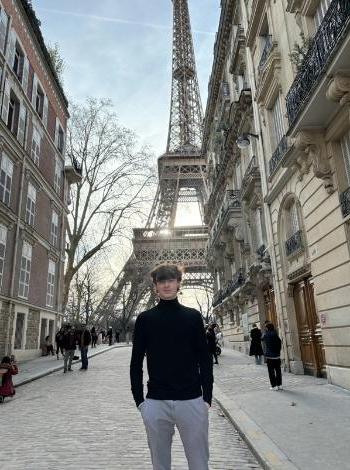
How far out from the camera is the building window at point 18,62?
21969mm

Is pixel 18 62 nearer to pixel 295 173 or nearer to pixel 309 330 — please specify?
pixel 295 173

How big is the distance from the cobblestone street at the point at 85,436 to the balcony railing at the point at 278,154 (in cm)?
839

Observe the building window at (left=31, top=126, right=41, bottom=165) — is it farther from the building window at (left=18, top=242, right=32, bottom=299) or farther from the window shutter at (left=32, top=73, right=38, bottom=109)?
the building window at (left=18, top=242, right=32, bottom=299)

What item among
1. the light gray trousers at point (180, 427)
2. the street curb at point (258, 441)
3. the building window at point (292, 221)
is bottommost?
the street curb at point (258, 441)

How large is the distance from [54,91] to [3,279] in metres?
15.4

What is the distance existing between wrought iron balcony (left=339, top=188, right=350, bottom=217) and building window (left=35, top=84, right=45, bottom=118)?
2118cm

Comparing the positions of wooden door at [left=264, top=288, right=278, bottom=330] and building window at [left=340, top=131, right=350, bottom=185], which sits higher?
building window at [left=340, top=131, right=350, bottom=185]

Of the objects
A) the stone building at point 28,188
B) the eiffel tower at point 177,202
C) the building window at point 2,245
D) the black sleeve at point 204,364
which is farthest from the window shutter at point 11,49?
the eiffel tower at point 177,202

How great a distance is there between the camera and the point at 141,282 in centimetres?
4972

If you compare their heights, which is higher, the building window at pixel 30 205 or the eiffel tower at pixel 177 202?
the eiffel tower at pixel 177 202

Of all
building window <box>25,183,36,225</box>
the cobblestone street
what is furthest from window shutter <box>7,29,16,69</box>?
the cobblestone street

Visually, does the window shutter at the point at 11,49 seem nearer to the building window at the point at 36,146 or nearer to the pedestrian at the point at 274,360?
the building window at the point at 36,146

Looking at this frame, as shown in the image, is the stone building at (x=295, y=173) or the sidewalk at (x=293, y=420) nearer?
the sidewalk at (x=293, y=420)

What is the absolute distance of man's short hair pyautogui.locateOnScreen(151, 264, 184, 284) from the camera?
3021mm
